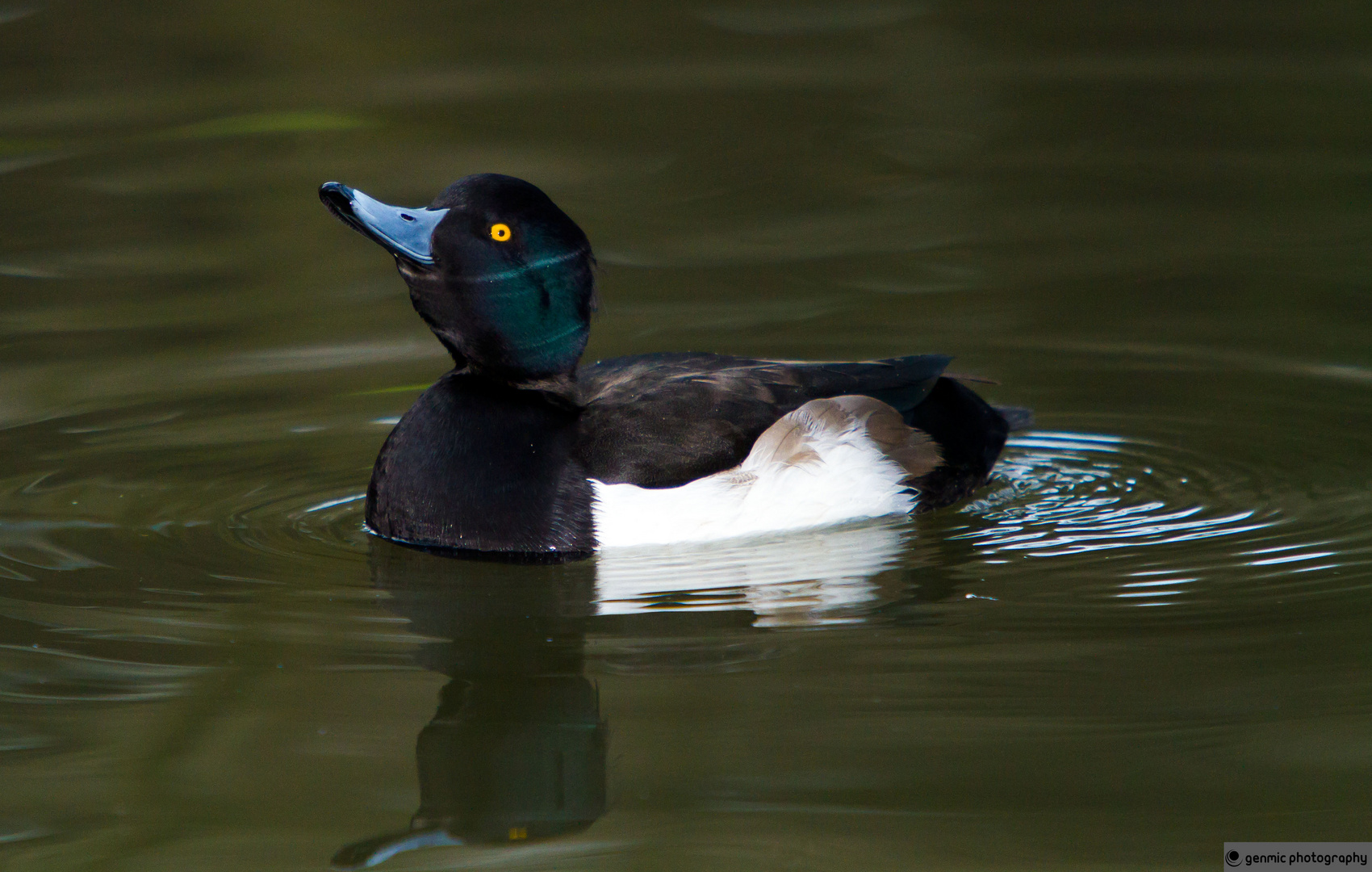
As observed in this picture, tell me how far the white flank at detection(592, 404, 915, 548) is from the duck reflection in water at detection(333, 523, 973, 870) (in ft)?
0.19

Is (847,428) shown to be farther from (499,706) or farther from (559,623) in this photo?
(499,706)

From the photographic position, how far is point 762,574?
461 cm

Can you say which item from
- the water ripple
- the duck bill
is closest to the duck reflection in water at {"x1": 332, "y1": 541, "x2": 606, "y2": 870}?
the duck bill

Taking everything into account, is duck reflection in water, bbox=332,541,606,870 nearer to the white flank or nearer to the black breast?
the black breast

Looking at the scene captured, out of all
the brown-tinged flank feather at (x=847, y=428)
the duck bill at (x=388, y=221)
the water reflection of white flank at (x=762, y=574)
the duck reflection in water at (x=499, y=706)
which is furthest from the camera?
the brown-tinged flank feather at (x=847, y=428)

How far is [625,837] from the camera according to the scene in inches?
125

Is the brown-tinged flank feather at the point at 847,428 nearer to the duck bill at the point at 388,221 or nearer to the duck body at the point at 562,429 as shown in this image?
the duck body at the point at 562,429

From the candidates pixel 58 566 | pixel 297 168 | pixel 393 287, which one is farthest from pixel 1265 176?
pixel 58 566

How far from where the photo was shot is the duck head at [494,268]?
15.7ft

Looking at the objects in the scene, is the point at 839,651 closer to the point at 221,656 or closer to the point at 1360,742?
the point at 1360,742

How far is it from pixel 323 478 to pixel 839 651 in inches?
91.3

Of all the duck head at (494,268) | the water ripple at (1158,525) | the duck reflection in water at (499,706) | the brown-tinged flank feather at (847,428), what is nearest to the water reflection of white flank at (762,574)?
the duck reflection in water at (499,706)

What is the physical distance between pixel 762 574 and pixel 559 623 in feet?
2.00

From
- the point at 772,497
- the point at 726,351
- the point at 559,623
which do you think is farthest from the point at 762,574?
the point at 726,351
